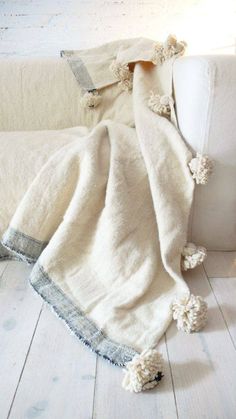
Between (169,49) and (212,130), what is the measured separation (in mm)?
312

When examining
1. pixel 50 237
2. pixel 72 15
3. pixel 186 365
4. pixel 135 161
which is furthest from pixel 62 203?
pixel 72 15

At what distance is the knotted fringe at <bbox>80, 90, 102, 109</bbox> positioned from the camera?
121cm

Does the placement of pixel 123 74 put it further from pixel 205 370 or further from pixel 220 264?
pixel 205 370

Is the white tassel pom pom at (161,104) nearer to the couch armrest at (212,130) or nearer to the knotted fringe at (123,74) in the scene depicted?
the couch armrest at (212,130)

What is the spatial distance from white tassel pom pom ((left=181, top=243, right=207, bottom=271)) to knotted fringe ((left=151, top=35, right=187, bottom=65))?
1.78ft

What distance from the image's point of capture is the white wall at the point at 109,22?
1.47 metres

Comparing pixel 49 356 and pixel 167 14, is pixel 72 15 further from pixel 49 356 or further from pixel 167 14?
pixel 49 356

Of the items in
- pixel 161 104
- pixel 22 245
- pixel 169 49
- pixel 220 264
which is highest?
pixel 169 49

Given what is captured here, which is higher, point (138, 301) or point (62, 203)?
point (62, 203)

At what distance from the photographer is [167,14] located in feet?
4.84

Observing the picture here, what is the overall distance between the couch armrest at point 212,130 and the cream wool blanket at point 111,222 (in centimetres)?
5

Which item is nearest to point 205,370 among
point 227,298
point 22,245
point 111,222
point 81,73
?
point 227,298

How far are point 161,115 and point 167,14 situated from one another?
2.36ft

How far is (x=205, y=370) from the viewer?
65cm
